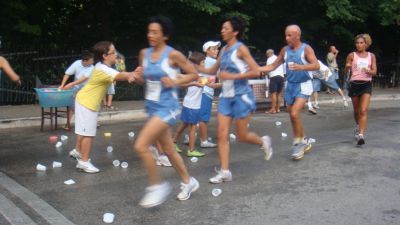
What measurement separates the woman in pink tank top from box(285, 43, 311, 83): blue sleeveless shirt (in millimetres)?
1484

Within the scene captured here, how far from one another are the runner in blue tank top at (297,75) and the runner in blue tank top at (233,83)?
123 cm

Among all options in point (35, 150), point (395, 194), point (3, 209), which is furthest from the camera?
point (35, 150)

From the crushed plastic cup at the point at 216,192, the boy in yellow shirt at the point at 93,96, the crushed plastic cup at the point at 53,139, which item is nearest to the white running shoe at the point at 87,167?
the boy in yellow shirt at the point at 93,96

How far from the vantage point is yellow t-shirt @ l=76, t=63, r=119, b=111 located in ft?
21.7

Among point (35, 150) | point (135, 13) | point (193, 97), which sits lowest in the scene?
point (35, 150)

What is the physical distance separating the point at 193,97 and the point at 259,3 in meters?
11.8

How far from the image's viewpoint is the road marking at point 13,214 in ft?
16.1

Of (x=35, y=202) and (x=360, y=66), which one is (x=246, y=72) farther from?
(x=360, y=66)

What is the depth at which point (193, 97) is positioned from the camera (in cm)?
798

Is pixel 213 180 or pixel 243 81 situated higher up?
pixel 243 81

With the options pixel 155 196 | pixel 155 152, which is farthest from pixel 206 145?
pixel 155 196

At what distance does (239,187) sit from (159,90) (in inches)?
64.3

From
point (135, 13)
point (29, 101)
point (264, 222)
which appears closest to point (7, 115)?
point (29, 101)

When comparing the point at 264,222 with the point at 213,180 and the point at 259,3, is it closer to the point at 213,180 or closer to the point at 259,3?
A: the point at 213,180
